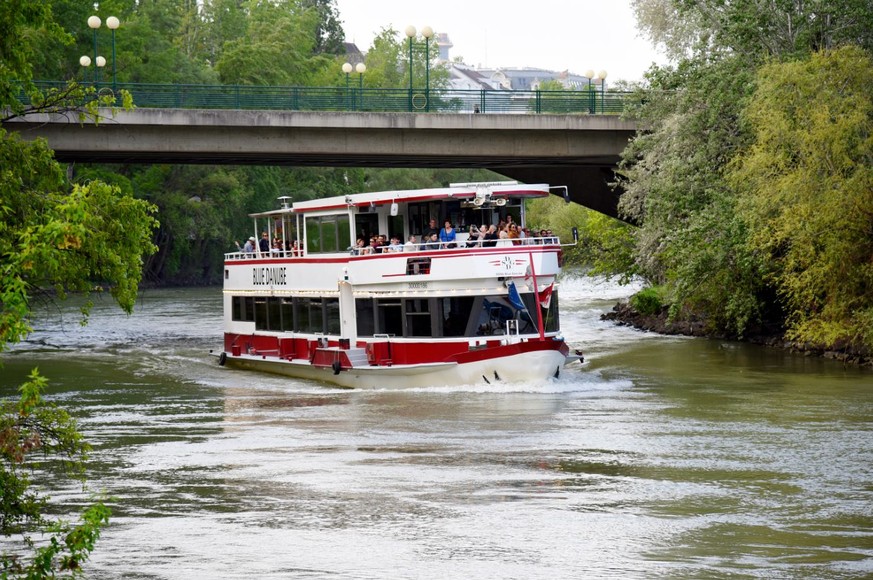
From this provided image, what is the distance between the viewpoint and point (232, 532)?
17.5 metres

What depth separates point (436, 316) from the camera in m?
30.9

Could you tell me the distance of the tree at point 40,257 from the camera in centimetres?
1025

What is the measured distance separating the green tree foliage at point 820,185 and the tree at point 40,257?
19.0m

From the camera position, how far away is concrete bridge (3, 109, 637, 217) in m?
45.3

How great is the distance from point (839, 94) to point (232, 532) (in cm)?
2370

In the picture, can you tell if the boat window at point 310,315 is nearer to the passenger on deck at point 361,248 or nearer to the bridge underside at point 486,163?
the passenger on deck at point 361,248

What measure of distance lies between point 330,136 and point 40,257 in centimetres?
3694

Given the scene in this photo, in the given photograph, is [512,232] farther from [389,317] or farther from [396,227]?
[389,317]

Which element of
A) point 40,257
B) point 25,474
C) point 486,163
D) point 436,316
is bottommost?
point 25,474

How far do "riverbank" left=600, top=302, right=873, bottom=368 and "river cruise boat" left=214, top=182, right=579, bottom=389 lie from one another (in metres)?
8.81

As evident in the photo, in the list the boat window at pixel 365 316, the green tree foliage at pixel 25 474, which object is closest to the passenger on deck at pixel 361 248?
the boat window at pixel 365 316

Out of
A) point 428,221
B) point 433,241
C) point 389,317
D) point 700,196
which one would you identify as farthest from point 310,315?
point 700,196

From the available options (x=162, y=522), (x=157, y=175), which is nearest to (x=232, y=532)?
(x=162, y=522)

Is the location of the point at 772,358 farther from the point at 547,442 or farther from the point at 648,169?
the point at 547,442
